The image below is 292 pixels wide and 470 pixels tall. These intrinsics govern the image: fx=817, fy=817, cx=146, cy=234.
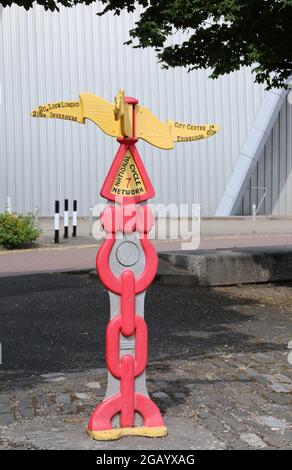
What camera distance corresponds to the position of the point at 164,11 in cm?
900

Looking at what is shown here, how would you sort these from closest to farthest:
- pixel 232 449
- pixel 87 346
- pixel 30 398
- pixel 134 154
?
pixel 232 449, pixel 134 154, pixel 30 398, pixel 87 346

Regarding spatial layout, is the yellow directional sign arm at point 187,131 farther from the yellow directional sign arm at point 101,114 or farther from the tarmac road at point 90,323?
the tarmac road at point 90,323

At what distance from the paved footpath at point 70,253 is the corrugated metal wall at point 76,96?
9.36m

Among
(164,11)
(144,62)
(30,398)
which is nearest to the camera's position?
(30,398)

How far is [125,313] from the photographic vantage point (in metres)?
4.63

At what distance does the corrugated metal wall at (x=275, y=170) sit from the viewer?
32531 millimetres

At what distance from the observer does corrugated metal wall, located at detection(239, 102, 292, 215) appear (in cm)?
3253

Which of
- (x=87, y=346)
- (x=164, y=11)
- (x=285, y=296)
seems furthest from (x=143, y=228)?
(x=285, y=296)

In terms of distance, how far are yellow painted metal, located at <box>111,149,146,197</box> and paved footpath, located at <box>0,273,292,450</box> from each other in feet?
4.59

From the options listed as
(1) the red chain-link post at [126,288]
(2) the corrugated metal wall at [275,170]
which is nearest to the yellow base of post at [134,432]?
(1) the red chain-link post at [126,288]

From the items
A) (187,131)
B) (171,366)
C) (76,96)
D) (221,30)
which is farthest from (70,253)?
(76,96)

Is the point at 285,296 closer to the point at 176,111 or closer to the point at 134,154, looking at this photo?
the point at 134,154

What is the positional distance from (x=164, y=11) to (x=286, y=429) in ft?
18.2

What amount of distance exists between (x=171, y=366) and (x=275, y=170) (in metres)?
27.0
